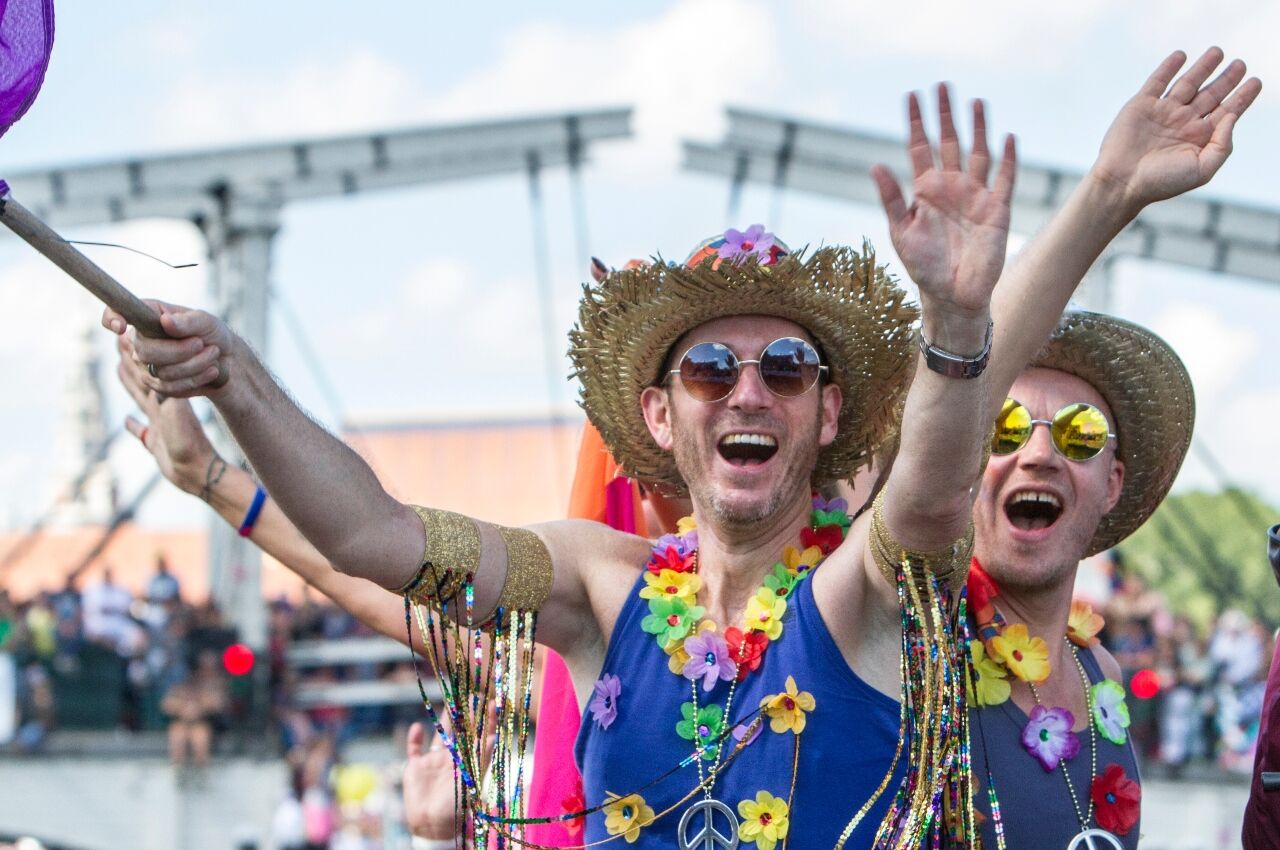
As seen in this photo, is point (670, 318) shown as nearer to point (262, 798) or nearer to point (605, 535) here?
point (605, 535)

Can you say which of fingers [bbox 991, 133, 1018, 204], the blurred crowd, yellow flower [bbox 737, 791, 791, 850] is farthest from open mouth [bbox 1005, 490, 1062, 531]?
the blurred crowd

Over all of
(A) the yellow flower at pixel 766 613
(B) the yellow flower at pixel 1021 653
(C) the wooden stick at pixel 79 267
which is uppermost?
(C) the wooden stick at pixel 79 267

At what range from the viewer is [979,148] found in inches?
103

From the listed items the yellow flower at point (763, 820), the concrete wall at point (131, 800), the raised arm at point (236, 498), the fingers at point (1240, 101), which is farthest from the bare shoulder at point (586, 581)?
the concrete wall at point (131, 800)

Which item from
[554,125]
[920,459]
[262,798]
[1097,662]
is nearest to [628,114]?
[554,125]

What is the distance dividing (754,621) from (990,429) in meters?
0.64

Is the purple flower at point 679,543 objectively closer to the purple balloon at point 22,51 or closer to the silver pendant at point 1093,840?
the silver pendant at point 1093,840

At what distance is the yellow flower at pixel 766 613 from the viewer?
3.16 m

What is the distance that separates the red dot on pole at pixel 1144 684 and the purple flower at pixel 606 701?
1027cm

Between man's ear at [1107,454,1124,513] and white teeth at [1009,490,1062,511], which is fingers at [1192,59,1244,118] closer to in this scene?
white teeth at [1009,490,1062,511]

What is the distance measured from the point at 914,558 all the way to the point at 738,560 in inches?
22.2

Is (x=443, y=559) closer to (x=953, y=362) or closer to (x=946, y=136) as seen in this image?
(x=953, y=362)

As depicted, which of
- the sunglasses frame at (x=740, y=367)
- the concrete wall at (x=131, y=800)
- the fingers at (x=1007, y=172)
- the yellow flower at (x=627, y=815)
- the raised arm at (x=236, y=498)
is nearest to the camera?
the fingers at (x=1007, y=172)

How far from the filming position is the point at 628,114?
43.8 feet
